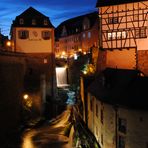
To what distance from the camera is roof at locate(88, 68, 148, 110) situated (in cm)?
2477

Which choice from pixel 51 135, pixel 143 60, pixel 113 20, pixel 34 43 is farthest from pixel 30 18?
pixel 143 60

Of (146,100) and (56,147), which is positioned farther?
(56,147)

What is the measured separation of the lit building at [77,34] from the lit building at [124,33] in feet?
84.2

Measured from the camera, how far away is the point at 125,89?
86.9 feet

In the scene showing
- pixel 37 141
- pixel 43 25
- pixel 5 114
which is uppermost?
pixel 43 25

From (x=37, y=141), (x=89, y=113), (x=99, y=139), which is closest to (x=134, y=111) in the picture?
(x=99, y=139)

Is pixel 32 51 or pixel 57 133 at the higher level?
pixel 32 51

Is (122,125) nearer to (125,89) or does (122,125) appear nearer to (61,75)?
(125,89)

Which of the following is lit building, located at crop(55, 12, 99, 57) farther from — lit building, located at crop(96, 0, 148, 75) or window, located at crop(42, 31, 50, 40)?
lit building, located at crop(96, 0, 148, 75)

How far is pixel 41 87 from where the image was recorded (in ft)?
175

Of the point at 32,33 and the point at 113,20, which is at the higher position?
the point at 113,20

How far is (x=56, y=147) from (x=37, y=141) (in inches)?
137

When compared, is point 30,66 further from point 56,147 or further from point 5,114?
point 56,147

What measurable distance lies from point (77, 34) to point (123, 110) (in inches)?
2293
